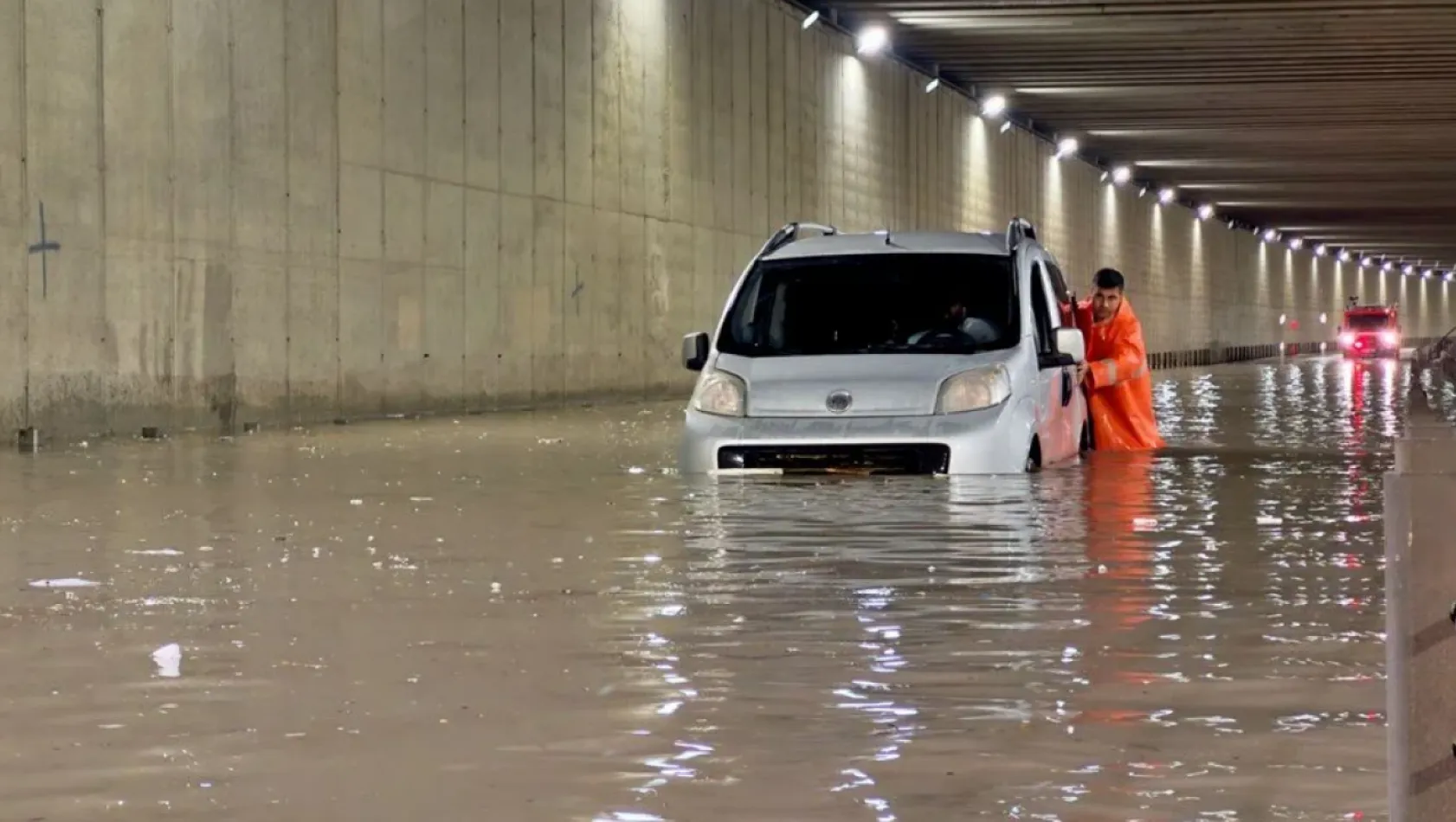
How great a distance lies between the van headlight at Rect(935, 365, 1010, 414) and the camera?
14.3m

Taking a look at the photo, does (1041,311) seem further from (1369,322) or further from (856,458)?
(1369,322)

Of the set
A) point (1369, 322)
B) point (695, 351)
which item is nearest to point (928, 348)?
point (695, 351)

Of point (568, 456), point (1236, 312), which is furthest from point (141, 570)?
point (1236, 312)

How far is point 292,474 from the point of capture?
1639 centimetres

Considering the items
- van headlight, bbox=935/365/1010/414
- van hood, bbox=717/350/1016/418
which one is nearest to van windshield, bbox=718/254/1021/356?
van hood, bbox=717/350/1016/418

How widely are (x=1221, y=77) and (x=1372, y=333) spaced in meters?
26.6

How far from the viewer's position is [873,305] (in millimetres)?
15320

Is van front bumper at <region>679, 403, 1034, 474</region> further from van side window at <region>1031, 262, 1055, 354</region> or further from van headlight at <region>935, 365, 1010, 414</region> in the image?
van side window at <region>1031, 262, 1055, 354</region>

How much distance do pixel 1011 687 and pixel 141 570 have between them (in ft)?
14.6

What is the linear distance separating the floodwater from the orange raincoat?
2870mm

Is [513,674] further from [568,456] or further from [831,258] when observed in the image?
[568,456]

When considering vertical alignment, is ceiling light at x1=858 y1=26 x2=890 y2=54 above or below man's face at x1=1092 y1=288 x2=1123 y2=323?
above

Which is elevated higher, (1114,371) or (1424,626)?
(1114,371)

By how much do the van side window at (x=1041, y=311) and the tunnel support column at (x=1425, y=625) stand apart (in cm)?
1173
